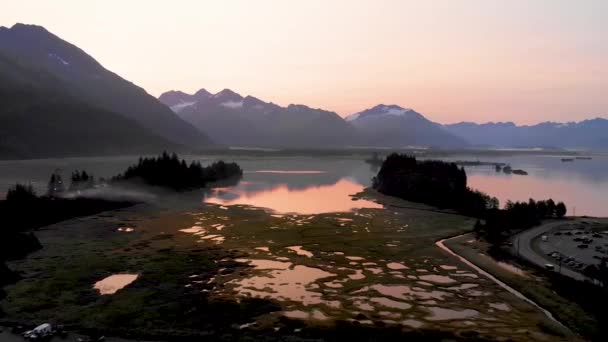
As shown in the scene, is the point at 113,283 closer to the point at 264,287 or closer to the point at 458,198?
the point at 264,287

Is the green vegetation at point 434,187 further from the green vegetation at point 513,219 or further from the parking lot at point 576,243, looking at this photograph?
the parking lot at point 576,243

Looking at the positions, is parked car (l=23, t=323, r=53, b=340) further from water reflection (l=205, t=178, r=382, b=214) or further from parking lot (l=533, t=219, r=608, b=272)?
water reflection (l=205, t=178, r=382, b=214)

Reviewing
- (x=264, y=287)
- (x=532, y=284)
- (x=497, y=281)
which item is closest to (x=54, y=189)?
(x=264, y=287)

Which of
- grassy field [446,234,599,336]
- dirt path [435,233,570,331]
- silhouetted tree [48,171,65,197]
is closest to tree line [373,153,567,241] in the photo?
grassy field [446,234,599,336]

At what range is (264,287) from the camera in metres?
64.3

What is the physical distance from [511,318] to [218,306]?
33.4m

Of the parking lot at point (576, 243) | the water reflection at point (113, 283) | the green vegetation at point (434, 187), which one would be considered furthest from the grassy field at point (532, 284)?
the water reflection at point (113, 283)

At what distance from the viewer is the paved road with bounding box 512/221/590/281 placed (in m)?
73.4

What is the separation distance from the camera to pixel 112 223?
112875 mm

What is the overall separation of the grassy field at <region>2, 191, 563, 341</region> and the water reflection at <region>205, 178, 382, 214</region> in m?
36.9

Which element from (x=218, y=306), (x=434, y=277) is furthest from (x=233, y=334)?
(x=434, y=277)

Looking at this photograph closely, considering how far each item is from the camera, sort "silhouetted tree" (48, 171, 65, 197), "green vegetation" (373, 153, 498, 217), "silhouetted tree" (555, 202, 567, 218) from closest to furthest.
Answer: "silhouetted tree" (555, 202, 567, 218) < "silhouetted tree" (48, 171, 65, 197) < "green vegetation" (373, 153, 498, 217)

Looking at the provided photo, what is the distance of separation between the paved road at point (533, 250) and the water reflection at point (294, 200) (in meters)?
50.6

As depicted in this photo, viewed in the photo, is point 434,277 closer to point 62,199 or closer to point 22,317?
point 22,317
